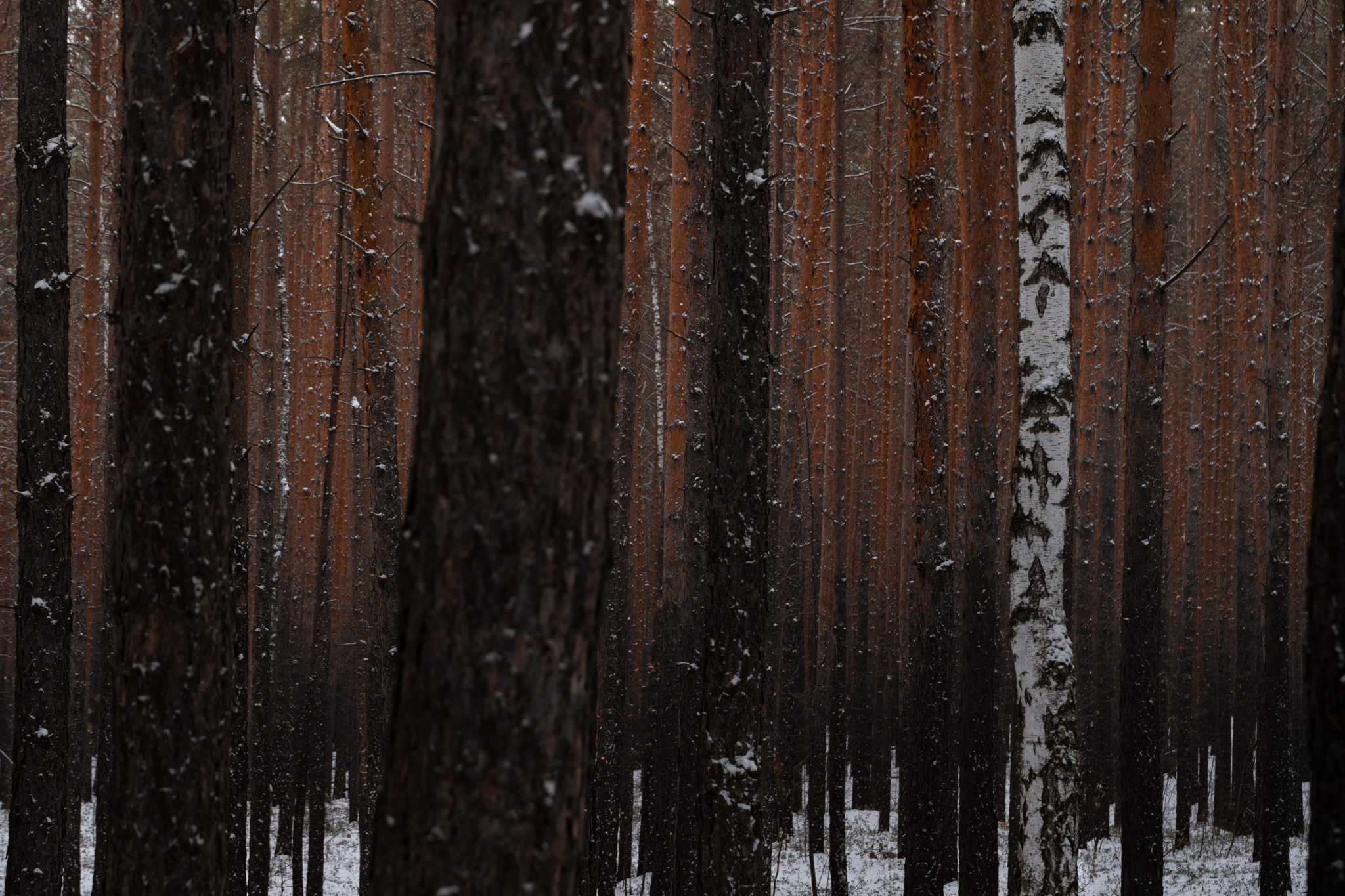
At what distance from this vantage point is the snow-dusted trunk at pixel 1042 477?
212 inches

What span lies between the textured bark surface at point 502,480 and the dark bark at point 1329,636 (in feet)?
5.58

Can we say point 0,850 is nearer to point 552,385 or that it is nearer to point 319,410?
point 319,410

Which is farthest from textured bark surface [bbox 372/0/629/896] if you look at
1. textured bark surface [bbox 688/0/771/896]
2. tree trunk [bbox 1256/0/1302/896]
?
tree trunk [bbox 1256/0/1302/896]

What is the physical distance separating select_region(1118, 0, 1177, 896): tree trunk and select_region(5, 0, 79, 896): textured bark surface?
6680 millimetres

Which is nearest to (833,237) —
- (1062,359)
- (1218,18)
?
(1218,18)

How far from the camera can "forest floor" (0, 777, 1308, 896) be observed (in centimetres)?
1030

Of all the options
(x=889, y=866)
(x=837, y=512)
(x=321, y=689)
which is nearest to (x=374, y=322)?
(x=837, y=512)

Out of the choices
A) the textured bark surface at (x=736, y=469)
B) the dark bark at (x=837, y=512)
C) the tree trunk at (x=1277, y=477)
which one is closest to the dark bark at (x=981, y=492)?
the dark bark at (x=837, y=512)

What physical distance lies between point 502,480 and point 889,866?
35.3 ft

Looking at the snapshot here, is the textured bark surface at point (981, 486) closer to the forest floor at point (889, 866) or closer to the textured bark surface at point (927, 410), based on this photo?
the textured bark surface at point (927, 410)

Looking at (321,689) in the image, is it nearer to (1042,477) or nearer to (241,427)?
(241,427)

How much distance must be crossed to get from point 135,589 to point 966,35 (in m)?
13.3

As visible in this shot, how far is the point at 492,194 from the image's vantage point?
2.38 meters

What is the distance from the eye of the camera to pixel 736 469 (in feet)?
17.3
